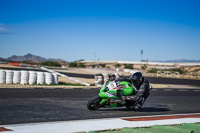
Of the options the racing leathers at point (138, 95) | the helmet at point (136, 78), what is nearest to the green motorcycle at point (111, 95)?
the racing leathers at point (138, 95)

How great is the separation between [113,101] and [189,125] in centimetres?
268

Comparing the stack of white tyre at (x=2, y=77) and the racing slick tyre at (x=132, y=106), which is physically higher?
the stack of white tyre at (x=2, y=77)

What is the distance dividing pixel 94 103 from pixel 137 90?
158cm

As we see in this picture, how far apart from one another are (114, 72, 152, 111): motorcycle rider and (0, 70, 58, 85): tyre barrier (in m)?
12.4

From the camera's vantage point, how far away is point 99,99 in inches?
344

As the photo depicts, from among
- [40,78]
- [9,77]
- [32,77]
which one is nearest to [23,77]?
[32,77]

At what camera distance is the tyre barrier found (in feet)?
64.6

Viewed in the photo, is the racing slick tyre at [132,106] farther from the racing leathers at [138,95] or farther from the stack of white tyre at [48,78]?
the stack of white tyre at [48,78]

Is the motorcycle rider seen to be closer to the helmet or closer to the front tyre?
the helmet

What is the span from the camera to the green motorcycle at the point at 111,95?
343 inches

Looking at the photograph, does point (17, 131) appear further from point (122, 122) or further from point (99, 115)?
point (99, 115)

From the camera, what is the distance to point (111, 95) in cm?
871

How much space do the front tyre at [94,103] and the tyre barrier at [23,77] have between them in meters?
12.2

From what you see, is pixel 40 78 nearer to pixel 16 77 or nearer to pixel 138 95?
pixel 16 77
